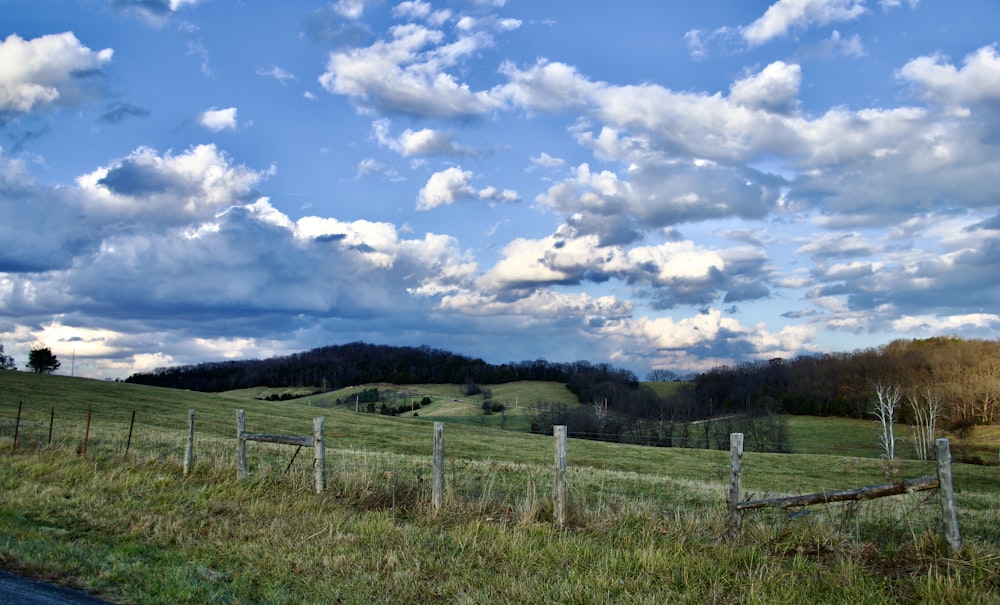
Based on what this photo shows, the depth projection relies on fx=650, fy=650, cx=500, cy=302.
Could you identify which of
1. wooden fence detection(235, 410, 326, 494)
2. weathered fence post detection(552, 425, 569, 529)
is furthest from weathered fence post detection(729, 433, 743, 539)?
wooden fence detection(235, 410, 326, 494)

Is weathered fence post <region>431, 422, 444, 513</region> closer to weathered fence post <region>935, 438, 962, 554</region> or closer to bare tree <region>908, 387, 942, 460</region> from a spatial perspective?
weathered fence post <region>935, 438, 962, 554</region>

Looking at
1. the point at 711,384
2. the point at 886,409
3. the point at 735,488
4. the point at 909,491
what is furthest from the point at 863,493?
the point at 711,384

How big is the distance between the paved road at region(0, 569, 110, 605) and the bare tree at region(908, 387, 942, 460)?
75.4 meters

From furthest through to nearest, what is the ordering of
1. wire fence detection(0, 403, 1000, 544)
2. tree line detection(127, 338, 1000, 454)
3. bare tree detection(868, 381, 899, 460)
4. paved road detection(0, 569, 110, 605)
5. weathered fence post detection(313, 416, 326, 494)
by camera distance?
tree line detection(127, 338, 1000, 454), bare tree detection(868, 381, 899, 460), weathered fence post detection(313, 416, 326, 494), wire fence detection(0, 403, 1000, 544), paved road detection(0, 569, 110, 605)

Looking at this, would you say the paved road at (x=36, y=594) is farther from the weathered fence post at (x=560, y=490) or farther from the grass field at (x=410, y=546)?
the weathered fence post at (x=560, y=490)

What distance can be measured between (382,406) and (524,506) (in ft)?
339

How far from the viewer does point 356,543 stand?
857 cm

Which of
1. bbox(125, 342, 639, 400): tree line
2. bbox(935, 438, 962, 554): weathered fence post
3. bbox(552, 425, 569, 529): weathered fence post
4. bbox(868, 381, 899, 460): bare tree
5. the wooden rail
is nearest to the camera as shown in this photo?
bbox(935, 438, 962, 554): weathered fence post

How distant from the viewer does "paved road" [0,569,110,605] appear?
6.48 metres

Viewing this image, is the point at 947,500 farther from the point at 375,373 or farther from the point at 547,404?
the point at 375,373

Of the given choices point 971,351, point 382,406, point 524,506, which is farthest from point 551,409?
point 524,506

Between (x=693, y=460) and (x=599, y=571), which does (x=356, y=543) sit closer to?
(x=599, y=571)

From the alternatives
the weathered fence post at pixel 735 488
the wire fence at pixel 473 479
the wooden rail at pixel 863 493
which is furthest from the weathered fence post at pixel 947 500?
the weathered fence post at pixel 735 488

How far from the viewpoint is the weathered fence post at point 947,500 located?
287 inches
